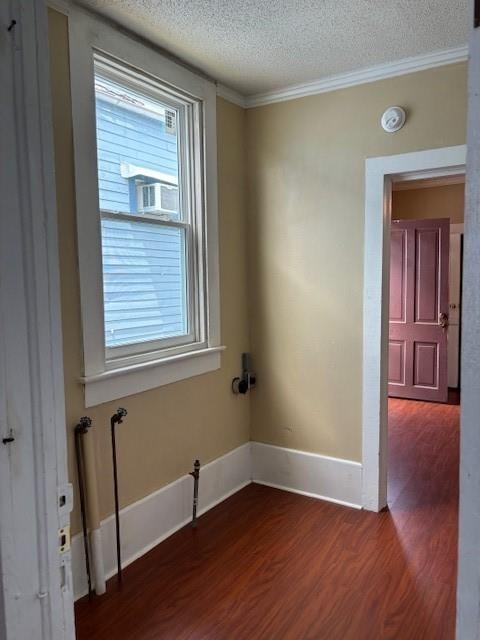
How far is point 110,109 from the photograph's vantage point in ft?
7.53

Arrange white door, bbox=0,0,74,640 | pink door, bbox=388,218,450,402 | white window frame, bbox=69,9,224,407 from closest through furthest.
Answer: white door, bbox=0,0,74,640 < white window frame, bbox=69,9,224,407 < pink door, bbox=388,218,450,402

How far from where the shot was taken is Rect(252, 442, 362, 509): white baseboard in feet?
9.72

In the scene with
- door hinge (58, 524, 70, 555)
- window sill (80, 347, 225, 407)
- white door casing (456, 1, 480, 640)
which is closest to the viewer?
white door casing (456, 1, 480, 640)

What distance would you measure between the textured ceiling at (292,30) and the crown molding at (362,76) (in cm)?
4

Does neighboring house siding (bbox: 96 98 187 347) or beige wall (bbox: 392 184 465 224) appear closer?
neighboring house siding (bbox: 96 98 187 347)

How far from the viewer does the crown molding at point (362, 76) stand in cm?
249

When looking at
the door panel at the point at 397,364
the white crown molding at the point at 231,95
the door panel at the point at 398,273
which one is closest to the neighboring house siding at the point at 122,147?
the white crown molding at the point at 231,95

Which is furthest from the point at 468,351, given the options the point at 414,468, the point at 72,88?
the point at 414,468

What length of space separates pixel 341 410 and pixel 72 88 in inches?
88.1

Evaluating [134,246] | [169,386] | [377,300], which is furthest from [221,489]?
[134,246]

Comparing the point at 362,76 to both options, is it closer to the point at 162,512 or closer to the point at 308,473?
the point at 308,473

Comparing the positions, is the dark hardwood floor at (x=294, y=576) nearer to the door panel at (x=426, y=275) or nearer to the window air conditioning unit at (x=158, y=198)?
the window air conditioning unit at (x=158, y=198)

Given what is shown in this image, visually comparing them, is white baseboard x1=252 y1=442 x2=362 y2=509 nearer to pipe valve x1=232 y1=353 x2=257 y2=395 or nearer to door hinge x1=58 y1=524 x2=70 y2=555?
pipe valve x1=232 y1=353 x2=257 y2=395

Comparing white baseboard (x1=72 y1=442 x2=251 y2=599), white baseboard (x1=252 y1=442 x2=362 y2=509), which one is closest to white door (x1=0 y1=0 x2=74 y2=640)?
white baseboard (x1=72 y1=442 x2=251 y2=599)
